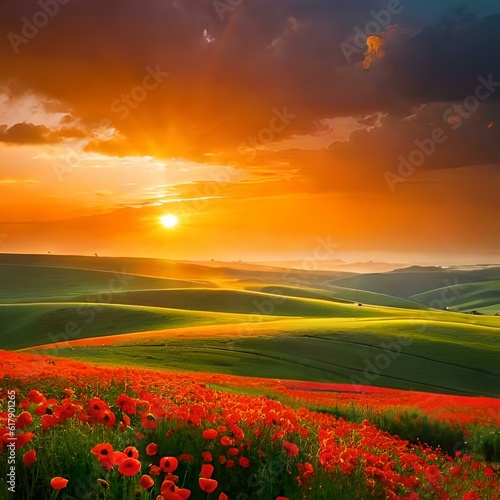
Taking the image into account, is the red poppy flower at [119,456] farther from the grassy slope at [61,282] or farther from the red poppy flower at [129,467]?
the grassy slope at [61,282]

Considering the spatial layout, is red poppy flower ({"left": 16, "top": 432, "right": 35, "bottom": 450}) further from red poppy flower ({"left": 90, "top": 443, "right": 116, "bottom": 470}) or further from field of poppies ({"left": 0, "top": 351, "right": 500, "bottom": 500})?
red poppy flower ({"left": 90, "top": 443, "right": 116, "bottom": 470})

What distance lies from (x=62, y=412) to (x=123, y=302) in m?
85.0

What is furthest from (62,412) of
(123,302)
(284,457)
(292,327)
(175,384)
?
(123,302)

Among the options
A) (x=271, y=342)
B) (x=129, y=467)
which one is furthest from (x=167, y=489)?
(x=271, y=342)

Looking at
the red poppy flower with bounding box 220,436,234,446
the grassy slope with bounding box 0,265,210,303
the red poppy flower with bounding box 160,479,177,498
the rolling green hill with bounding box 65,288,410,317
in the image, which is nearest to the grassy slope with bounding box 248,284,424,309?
the grassy slope with bounding box 0,265,210,303

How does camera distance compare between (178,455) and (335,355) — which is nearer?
(178,455)

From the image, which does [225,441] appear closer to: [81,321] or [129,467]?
[129,467]

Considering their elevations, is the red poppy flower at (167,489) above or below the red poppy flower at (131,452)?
below

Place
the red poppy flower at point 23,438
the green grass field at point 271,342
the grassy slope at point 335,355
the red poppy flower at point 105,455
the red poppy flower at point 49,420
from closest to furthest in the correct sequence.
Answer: the red poppy flower at point 105,455, the red poppy flower at point 23,438, the red poppy flower at point 49,420, the grassy slope at point 335,355, the green grass field at point 271,342

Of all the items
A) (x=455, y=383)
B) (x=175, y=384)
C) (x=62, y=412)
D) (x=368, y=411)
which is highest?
(x=62, y=412)

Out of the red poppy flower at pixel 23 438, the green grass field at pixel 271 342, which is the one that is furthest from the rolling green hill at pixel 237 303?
the red poppy flower at pixel 23 438

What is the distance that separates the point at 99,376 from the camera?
11781 millimetres

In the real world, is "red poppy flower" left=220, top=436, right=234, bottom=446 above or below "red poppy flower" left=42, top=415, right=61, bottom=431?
below

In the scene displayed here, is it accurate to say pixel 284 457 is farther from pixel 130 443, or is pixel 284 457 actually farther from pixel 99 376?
pixel 99 376
